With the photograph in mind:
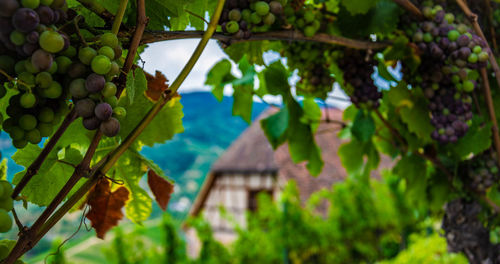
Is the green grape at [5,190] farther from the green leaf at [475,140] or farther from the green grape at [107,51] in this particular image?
the green leaf at [475,140]

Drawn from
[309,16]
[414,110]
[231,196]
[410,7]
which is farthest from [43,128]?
[231,196]

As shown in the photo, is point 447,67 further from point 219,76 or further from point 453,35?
point 219,76

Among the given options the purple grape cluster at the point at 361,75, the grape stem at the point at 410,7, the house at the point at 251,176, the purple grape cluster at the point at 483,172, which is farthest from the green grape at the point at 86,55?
the house at the point at 251,176

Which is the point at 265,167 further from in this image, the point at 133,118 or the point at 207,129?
the point at 133,118

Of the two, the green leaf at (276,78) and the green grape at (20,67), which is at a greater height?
the green grape at (20,67)

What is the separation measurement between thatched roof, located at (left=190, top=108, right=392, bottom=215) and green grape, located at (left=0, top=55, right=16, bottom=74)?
803 cm

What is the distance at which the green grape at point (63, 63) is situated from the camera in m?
0.30

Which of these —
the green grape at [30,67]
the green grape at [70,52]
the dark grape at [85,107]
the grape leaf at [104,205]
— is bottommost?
the grape leaf at [104,205]

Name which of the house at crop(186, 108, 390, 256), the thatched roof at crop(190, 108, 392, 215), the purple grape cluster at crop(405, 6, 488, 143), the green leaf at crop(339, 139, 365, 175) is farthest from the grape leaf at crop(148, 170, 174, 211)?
the house at crop(186, 108, 390, 256)

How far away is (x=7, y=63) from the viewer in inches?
11.7

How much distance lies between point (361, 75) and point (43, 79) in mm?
673

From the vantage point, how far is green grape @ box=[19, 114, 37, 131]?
0.31 metres

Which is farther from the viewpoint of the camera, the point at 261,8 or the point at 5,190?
the point at 261,8

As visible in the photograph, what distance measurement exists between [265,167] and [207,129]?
3838 millimetres
